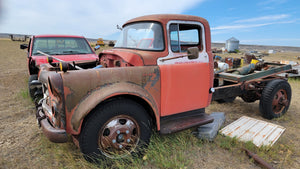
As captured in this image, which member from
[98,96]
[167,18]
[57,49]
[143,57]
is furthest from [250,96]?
[57,49]

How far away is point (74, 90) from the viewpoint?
2.09m

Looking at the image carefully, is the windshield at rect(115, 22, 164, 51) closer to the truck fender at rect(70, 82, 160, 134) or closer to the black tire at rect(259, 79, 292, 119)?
the truck fender at rect(70, 82, 160, 134)

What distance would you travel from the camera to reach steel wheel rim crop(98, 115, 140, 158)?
2.32 meters

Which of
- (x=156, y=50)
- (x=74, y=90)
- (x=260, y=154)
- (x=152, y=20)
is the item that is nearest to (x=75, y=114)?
(x=74, y=90)

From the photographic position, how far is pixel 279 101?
417 centimetres

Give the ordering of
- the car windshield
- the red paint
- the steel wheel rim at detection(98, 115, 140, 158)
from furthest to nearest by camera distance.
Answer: the car windshield < the red paint < the steel wheel rim at detection(98, 115, 140, 158)

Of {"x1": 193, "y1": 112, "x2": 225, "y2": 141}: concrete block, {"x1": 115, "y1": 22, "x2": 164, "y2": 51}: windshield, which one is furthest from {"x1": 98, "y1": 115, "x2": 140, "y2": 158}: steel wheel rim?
{"x1": 193, "y1": 112, "x2": 225, "y2": 141}: concrete block

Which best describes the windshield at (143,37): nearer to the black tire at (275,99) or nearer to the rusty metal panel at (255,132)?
the rusty metal panel at (255,132)

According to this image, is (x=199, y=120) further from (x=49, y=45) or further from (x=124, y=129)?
(x=49, y=45)

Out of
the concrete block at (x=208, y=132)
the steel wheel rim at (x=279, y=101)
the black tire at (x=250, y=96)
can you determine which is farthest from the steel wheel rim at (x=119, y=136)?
the steel wheel rim at (x=279, y=101)

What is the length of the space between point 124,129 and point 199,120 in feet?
4.03

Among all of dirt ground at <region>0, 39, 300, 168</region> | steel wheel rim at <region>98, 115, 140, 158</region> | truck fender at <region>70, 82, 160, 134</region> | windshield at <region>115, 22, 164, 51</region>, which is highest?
windshield at <region>115, 22, 164, 51</region>

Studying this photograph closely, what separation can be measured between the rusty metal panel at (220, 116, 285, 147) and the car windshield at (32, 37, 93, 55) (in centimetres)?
421

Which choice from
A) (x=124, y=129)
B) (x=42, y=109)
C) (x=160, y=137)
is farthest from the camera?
(x=160, y=137)
